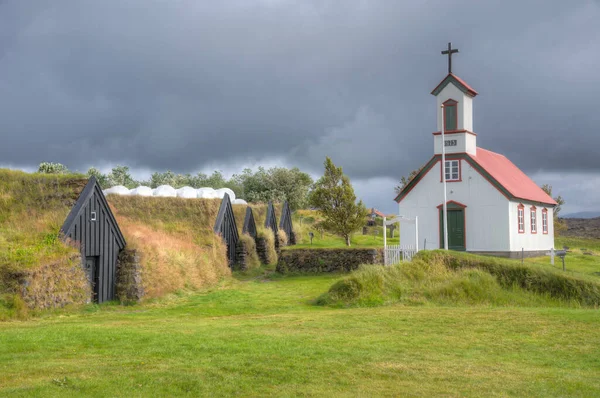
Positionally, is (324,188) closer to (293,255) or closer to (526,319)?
(293,255)

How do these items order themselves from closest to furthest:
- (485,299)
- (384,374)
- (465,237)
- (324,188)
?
(384,374) → (485,299) → (465,237) → (324,188)

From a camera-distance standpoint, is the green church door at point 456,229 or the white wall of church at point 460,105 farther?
the white wall of church at point 460,105

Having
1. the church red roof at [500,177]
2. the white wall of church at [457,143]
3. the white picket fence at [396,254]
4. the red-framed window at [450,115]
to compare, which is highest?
the red-framed window at [450,115]

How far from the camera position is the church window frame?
127 feet

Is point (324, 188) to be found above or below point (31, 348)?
above

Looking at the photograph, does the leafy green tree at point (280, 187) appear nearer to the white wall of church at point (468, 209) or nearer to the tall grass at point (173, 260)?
the white wall of church at point (468, 209)

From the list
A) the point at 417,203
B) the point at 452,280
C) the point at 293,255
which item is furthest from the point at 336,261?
the point at 452,280

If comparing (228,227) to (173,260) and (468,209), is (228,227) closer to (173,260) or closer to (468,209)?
(173,260)

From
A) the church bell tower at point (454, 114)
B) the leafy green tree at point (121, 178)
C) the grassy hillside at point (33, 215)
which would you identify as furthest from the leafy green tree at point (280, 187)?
the grassy hillside at point (33, 215)

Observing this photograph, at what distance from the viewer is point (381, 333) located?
14.7m

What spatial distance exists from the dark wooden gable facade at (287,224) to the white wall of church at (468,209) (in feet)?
40.9

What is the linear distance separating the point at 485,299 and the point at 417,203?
61.2 feet

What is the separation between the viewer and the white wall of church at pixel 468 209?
37.4m

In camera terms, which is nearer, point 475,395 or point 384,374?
point 475,395
